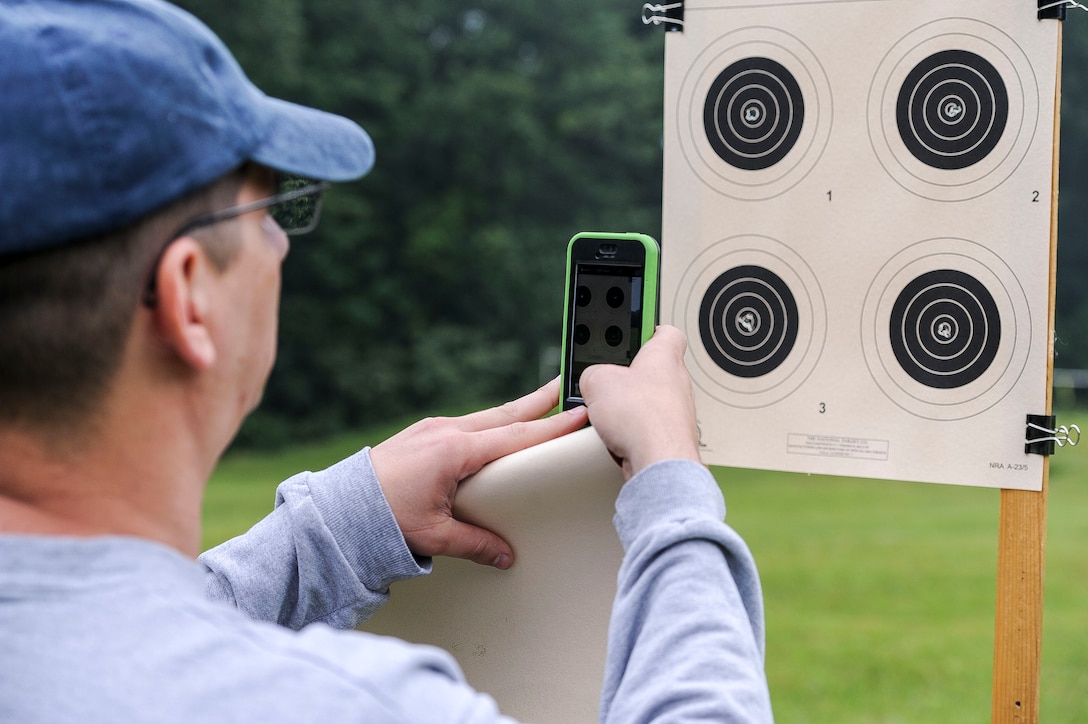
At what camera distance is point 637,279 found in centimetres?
109

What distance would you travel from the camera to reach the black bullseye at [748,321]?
1387 mm

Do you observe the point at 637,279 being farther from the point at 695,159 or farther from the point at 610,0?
the point at 610,0

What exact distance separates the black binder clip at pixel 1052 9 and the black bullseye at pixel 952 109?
0.08 m

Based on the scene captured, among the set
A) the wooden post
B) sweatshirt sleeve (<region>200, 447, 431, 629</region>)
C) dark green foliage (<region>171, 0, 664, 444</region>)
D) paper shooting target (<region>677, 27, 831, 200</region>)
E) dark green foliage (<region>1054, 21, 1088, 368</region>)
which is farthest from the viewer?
dark green foliage (<region>1054, 21, 1088, 368</region>)

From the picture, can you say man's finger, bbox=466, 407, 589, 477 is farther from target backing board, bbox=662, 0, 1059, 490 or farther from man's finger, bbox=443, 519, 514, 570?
target backing board, bbox=662, 0, 1059, 490

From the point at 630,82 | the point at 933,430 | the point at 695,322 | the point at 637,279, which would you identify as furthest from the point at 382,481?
the point at 630,82

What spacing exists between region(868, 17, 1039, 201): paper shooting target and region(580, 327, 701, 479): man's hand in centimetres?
52

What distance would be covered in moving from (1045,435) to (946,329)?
177mm

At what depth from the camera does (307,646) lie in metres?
0.61

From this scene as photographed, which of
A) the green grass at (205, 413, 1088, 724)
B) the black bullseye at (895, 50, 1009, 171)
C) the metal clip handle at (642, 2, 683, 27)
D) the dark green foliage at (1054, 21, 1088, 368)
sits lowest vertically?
the green grass at (205, 413, 1088, 724)

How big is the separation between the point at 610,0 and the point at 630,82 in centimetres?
219

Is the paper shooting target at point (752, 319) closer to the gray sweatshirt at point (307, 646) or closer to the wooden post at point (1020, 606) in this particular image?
the wooden post at point (1020, 606)

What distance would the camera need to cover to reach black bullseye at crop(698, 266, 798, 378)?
4.55 feet

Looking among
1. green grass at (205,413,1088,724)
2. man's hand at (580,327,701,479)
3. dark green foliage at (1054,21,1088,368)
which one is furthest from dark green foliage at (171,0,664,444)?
man's hand at (580,327,701,479)
